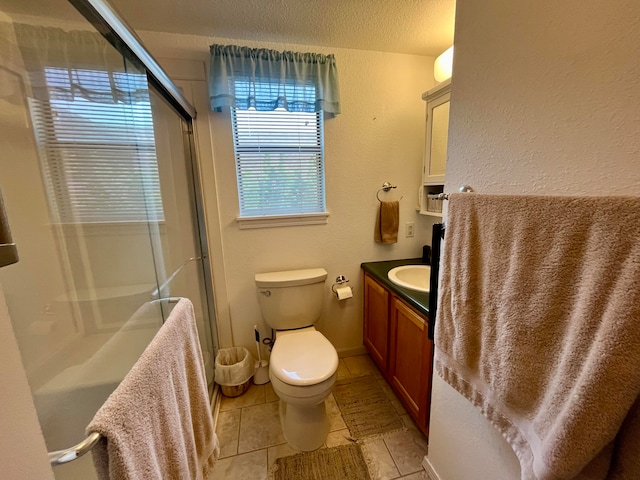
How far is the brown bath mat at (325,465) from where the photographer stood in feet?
4.16

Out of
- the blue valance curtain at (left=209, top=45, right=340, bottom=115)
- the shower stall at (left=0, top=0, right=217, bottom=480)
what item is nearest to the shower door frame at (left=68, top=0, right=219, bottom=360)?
the shower stall at (left=0, top=0, right=217, bottom=480)

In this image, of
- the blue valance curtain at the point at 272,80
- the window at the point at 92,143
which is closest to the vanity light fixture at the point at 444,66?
the blue valance curtain at the point at 272,80

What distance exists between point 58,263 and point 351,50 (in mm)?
1893

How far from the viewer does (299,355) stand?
147 cm

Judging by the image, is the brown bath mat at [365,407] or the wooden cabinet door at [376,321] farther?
the wooden cabinet door at [376,321]

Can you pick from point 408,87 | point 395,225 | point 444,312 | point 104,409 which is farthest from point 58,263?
point 408,87

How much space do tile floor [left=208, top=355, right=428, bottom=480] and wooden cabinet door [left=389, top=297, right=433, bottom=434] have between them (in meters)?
0.14

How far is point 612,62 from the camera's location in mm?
521

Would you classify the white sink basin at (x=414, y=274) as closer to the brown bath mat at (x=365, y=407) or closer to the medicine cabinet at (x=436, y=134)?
the medicine cabinet at (x=436, y=134)

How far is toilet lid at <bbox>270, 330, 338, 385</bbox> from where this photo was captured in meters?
1.31

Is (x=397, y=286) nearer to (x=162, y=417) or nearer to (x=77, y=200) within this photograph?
(x=162, y=417)

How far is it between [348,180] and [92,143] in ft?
4.51

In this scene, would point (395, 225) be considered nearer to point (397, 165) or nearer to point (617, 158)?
point (397, 165)

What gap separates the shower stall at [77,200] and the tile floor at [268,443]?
82 centimetres
